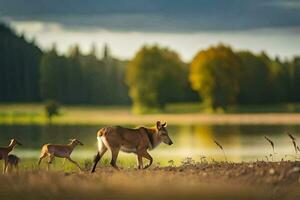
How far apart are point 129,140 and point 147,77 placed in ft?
230

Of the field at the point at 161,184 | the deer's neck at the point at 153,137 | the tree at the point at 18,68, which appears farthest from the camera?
the tree at the point at 18,68

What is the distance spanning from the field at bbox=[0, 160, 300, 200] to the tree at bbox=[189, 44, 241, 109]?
68.5 m

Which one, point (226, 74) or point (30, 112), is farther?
point (30, 112)

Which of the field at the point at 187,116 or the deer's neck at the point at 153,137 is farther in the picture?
the field at the point at 187,116

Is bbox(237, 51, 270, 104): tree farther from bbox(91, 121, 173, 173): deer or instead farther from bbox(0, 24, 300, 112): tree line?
bbox(91, 121, 173, 173): deer

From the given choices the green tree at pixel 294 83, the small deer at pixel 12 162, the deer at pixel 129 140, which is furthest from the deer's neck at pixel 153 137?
the green tree at pixel 294 83

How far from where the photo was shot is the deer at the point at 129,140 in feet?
61.3

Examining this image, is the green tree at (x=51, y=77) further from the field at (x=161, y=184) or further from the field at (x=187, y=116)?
the field at (x=161, y=184)

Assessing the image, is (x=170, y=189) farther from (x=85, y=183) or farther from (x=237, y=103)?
(x=237, y=103)

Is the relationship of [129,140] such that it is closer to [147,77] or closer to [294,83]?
[147,77]

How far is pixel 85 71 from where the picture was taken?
133875 millimetres

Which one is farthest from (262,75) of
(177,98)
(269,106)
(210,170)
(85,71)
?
(210,170)

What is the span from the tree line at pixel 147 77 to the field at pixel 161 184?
68834 millimetres

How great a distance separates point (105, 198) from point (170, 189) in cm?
130
